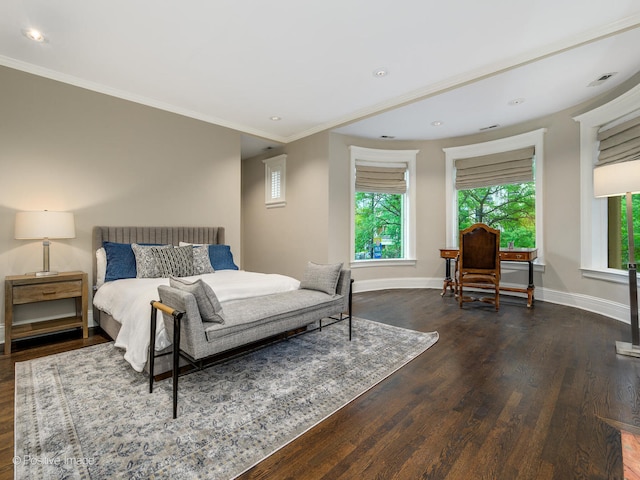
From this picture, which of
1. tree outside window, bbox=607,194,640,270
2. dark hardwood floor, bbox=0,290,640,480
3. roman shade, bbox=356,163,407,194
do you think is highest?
roman shade, bbox=356,163,407,194

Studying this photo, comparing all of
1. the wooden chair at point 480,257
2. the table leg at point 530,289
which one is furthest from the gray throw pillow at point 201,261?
the table leg at point 530,289

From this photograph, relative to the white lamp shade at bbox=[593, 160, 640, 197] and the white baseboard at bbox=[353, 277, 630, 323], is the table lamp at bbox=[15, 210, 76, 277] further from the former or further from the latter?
the white lamp shade at bbox=[593, 160, 640, 197]

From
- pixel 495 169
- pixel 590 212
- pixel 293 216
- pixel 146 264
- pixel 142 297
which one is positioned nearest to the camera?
pixel 142 297

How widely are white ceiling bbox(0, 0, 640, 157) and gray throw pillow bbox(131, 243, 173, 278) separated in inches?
75.1

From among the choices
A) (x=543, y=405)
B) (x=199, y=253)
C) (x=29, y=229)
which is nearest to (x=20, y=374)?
(x=29, y=229)

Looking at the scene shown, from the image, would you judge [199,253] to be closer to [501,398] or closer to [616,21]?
[501,398]

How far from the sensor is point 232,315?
7.26 feet

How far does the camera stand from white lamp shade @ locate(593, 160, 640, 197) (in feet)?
8.45

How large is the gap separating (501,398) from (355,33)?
3008mm

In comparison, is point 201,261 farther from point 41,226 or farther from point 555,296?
point 555,296

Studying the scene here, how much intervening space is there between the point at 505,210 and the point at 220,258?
4524 millimetres

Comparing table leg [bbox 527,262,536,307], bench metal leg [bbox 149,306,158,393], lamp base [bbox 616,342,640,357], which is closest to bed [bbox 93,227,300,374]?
bench metal leg [bbox 149,306,158,393]

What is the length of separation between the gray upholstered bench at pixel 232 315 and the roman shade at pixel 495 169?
354 cm

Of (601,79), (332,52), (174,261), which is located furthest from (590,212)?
(174,261)
